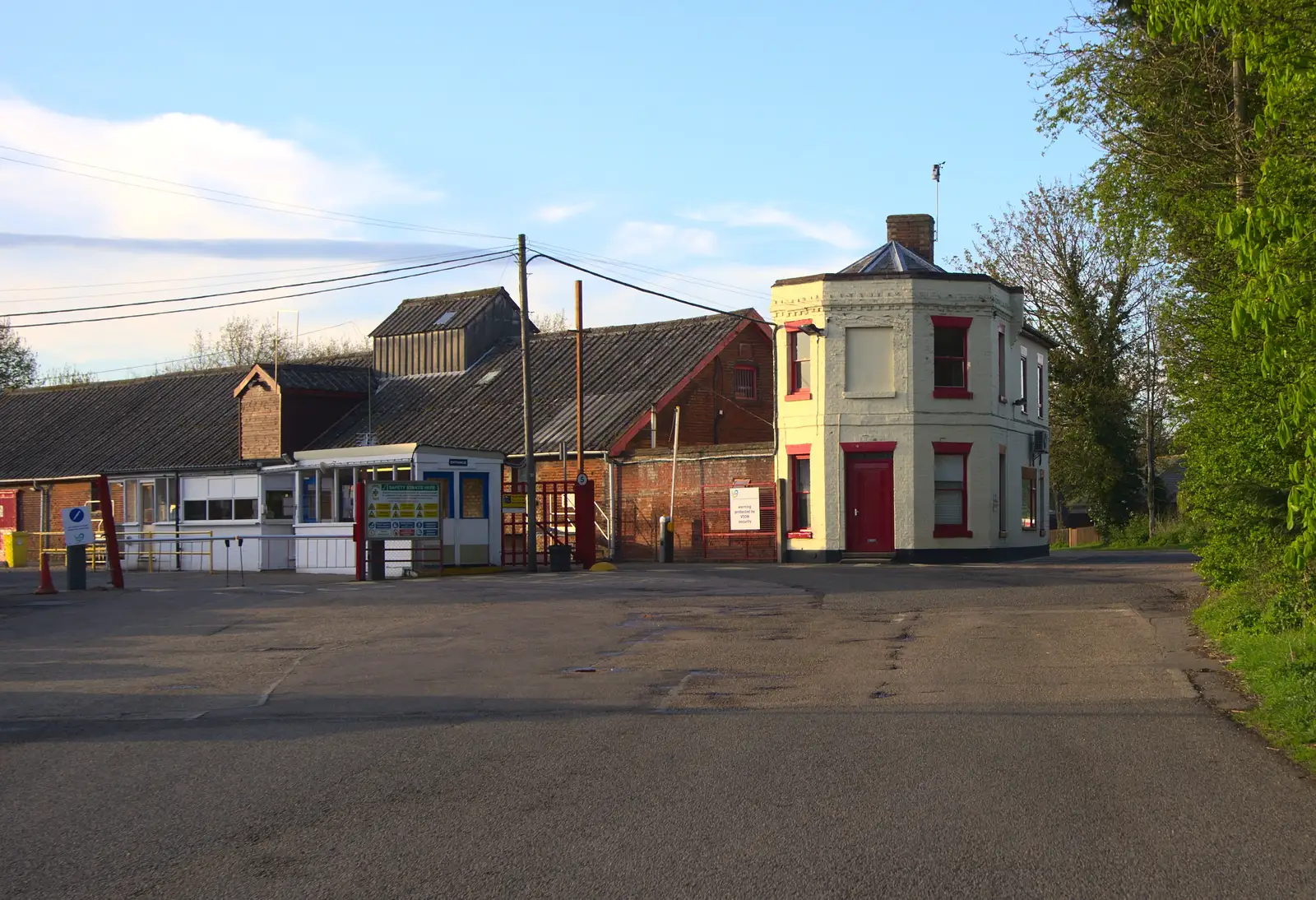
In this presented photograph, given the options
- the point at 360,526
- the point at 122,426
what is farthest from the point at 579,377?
the point at 122,426

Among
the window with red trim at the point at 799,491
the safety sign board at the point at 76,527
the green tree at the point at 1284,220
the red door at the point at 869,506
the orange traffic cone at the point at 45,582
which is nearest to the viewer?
the green tree at the point at 1284,220

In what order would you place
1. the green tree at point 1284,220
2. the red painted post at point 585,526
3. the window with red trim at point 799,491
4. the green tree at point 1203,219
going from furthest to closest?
the window with red trim at point 799,491 → the red painted post at point 585,526 → the green tree at point 1203,219 → the green tree at point 1284,220

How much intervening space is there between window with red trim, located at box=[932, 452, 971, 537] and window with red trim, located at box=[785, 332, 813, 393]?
3.87 meters

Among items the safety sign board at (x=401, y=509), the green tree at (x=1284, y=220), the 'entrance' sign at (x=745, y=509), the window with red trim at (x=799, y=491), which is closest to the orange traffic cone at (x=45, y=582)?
the safety sign board at (x=401, y=509)

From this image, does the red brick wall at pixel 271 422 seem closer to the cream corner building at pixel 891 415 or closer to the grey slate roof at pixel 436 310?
the grey slate roof at pixel 436 310

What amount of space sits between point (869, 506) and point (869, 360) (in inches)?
146

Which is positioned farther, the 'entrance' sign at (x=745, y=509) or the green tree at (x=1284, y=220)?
the 'entrance' sign at (x=745, y=509)

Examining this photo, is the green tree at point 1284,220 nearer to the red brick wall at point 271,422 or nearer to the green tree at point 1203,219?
the green tree at point 1203,219

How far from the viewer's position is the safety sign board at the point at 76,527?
26422mm

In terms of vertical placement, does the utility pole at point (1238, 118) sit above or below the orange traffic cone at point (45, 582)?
above

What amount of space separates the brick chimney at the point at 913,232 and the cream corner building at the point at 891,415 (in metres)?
3.48

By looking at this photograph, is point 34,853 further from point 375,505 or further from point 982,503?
point 982,503

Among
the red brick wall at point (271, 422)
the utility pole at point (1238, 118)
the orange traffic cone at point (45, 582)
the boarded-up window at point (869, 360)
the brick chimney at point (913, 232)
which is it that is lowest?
the orange traffic cone at point (45, 582)

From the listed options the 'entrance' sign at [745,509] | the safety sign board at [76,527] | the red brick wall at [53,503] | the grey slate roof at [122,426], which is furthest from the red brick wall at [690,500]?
the red brick wall at [53,503]
